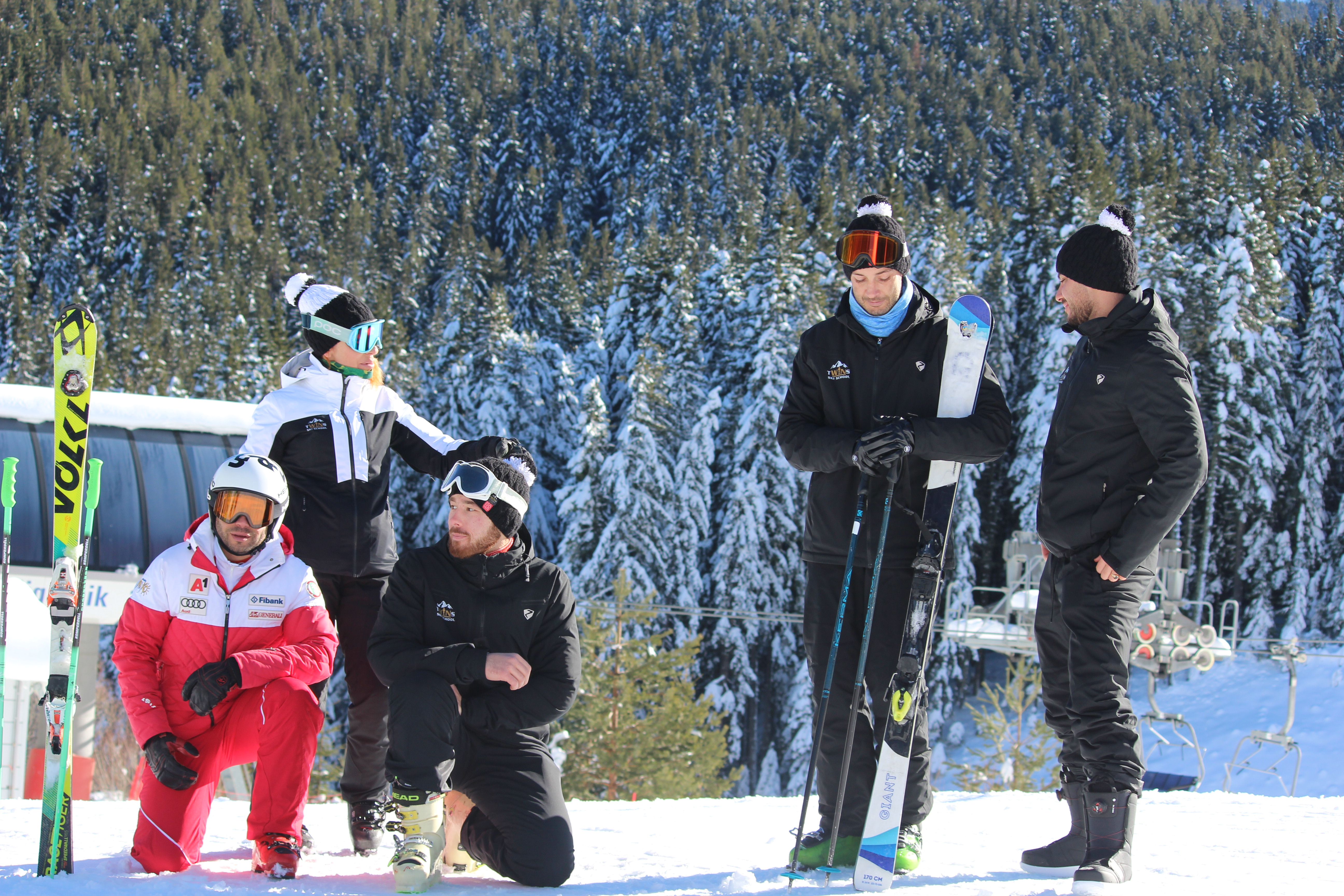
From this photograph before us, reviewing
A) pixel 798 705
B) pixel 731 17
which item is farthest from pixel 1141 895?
pixel 731 17

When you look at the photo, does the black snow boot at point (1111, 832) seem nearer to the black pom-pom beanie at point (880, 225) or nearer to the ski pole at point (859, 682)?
the ski pole at point (859, 682)

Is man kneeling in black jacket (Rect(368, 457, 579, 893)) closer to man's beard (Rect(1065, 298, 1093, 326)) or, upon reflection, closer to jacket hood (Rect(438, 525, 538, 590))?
jacket hood (Rect(438, 525, 538, 590))

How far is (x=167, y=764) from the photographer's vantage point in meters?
2.87

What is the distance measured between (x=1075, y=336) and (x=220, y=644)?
86.5 feet

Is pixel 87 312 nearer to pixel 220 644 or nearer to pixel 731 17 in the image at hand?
pixel 220 644

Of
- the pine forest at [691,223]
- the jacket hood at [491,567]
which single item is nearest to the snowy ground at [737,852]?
the jacket hood at [491,567]

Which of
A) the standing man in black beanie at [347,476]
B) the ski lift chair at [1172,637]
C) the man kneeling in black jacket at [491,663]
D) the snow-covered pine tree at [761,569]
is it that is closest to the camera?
the man kneeling in black jacket at [491,663]

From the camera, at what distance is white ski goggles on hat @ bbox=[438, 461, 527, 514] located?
3025mm

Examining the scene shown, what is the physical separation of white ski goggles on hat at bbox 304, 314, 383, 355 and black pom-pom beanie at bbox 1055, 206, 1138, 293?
7.14ft

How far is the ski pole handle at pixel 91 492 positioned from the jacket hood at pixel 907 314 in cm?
213

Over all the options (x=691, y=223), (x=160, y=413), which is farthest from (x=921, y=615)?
(x=691, y=223)

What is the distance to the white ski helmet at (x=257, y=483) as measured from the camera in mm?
3129

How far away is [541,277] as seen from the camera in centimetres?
4481

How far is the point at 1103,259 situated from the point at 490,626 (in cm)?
199
